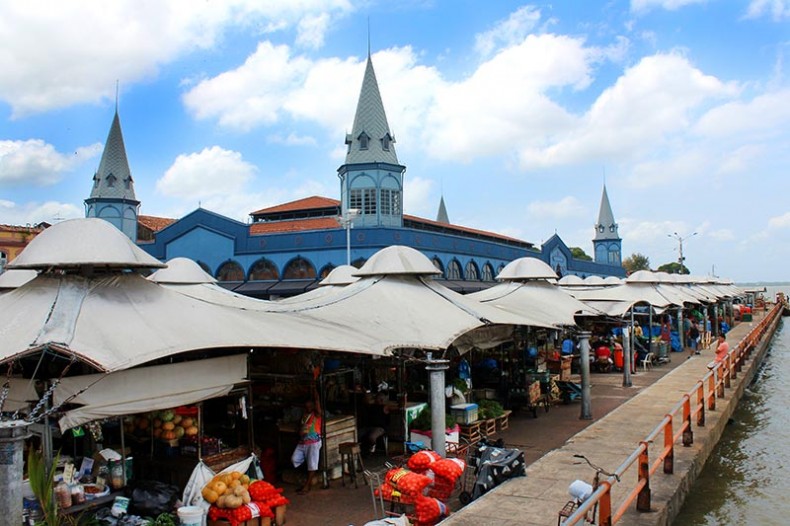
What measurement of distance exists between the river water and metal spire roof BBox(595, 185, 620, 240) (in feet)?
213

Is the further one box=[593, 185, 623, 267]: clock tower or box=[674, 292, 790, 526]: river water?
box=[593, 185, 623, 267]: clock tower

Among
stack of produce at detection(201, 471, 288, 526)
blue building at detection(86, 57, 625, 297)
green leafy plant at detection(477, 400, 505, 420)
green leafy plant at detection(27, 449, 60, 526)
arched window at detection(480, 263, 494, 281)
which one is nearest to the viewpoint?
green leafy plant at detection(27, 449, 60, 526)

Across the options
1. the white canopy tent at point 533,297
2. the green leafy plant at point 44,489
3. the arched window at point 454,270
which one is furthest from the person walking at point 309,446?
the arched window at point 454,270

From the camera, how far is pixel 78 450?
354 inches

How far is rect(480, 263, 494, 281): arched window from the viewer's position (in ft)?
148

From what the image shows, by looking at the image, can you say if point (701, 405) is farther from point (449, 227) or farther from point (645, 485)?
point (449, 227)

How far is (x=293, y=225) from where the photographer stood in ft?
148

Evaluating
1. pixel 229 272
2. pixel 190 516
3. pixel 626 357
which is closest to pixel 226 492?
pixel 190 516

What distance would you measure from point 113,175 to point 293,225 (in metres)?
15.7

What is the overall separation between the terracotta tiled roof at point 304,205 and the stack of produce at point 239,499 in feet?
130

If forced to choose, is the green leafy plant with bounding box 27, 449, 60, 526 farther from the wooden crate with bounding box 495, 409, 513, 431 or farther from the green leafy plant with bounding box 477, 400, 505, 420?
the wooden crate with bounding box 495, 409, 513, 431

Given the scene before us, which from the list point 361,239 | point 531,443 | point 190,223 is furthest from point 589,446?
point 190,223

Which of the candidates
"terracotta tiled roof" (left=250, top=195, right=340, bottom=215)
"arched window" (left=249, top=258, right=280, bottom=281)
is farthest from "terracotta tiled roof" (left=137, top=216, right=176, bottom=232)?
"arched window" (left=249, top=258, right=280, bottom=281)

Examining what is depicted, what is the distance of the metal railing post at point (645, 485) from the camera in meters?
8.40
